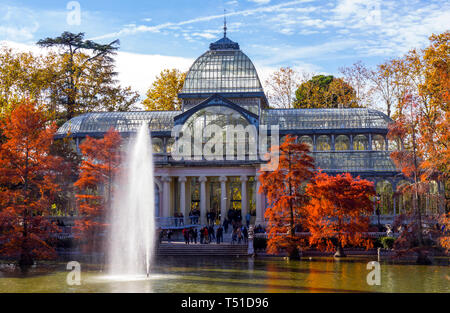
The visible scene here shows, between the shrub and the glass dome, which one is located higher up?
the glass dome

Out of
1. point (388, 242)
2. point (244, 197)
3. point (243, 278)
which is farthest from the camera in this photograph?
point (244, 197)

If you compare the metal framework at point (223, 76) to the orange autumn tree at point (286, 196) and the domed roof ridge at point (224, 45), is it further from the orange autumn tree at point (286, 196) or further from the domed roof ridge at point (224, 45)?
the orange autumn tree at point (286, 196)

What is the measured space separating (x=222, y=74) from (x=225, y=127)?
31.7 ft

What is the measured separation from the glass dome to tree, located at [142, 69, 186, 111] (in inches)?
612

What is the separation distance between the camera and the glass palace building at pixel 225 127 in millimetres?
60594

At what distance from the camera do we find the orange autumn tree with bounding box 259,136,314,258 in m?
44.1

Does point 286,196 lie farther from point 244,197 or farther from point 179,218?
point 244,197

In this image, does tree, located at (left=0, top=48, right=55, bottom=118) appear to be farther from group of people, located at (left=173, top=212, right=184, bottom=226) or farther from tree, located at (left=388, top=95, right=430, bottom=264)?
tree, located at (left=388, top=95, right=430, bottom=264)

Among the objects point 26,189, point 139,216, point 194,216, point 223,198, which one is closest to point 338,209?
point 139,216

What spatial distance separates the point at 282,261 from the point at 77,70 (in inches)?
1967

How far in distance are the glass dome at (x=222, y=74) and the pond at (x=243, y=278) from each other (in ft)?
98.2

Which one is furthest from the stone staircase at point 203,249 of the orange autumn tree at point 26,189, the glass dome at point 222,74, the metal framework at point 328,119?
the glass dome at point 222,74

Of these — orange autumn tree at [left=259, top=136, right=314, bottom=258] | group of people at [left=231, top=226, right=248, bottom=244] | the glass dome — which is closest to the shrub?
orange autumn tree at [left=259, top=136, right=314, bottom=258]

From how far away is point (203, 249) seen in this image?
48.5 meters
